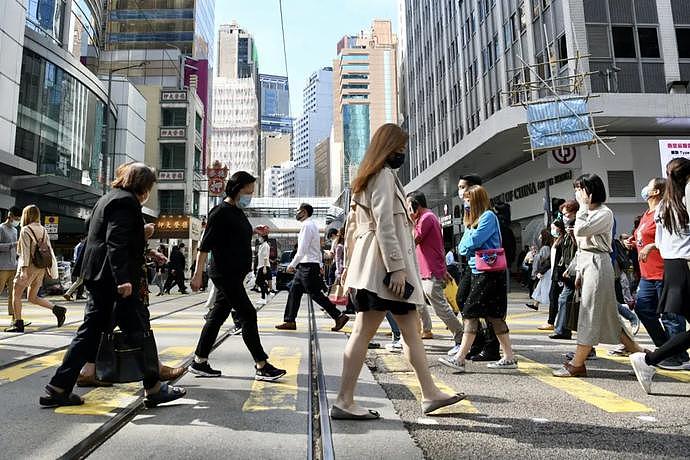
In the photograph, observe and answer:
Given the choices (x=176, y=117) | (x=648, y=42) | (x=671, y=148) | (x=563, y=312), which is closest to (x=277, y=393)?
(x=563, y=312)

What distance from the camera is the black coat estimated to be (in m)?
3.27

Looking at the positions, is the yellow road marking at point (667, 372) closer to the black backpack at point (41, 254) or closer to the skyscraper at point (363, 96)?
the black backpack at point (41, 254)

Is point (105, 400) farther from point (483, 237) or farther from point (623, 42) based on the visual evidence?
point (623, 42)

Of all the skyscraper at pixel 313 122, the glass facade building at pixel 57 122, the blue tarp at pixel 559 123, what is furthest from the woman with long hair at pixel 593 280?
the skyscraper at pixel 313 122

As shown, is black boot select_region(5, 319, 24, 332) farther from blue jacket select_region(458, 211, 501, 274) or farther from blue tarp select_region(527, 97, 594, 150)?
blue tarp select_region(527, 97, 594, 150)

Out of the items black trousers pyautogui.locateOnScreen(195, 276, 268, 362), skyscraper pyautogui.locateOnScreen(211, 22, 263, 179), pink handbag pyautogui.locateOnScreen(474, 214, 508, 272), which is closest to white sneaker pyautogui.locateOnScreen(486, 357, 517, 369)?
pink handbag pyautogui.locateOnScreen(474, 214, 508, 272)

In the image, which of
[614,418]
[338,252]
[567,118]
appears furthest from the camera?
[567,118]

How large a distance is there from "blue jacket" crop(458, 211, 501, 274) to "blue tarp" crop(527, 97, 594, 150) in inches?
590

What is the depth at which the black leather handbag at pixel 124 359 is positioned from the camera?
3.23 meters

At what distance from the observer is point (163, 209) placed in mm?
44281

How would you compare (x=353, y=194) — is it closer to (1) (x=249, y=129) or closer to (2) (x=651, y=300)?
(2) (x=651, y=300)

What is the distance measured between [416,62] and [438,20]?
724cm

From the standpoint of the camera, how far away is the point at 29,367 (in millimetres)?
4633

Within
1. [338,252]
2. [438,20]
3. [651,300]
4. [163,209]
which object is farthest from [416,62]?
[651,300]
